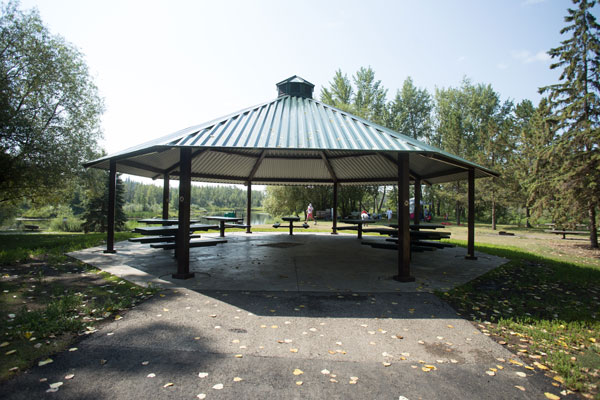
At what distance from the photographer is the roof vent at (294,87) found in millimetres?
10695

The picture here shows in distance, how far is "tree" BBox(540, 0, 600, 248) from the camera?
1026 cm

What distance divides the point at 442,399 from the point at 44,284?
6.50m

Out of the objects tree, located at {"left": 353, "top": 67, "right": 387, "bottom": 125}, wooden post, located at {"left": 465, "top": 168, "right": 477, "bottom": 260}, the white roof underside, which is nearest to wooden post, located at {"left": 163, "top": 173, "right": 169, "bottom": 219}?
the white roof underside

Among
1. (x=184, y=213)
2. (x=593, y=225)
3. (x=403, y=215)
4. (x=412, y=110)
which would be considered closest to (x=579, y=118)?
(x=593, y=225)

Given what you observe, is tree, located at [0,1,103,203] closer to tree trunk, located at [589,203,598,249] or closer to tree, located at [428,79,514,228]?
tree trunk, located at [589,203,598,249]

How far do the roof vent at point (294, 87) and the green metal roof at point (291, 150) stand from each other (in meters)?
0.06

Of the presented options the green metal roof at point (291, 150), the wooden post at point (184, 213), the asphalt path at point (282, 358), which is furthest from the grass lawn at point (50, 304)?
the green metal roof at point (291, 150)

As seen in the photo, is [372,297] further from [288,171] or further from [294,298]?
[288,171]

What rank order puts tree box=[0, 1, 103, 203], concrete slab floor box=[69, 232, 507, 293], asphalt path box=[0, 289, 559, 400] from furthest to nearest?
tree box=[0, 1, 103, 203] → concrete slab floor box=[69, 232, 507, 293] → asphalt path box=[0, 289, 559, 400]

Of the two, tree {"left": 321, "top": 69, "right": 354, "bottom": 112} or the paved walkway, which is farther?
tree {"left": 321, "top": 69, "right": 354, "bottom": 112}

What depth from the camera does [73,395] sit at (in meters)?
2.35

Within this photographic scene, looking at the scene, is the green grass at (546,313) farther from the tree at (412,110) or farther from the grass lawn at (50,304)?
the tree at (412,110)

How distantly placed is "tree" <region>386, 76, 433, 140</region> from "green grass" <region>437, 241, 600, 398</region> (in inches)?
1312

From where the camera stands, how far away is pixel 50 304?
436cm
